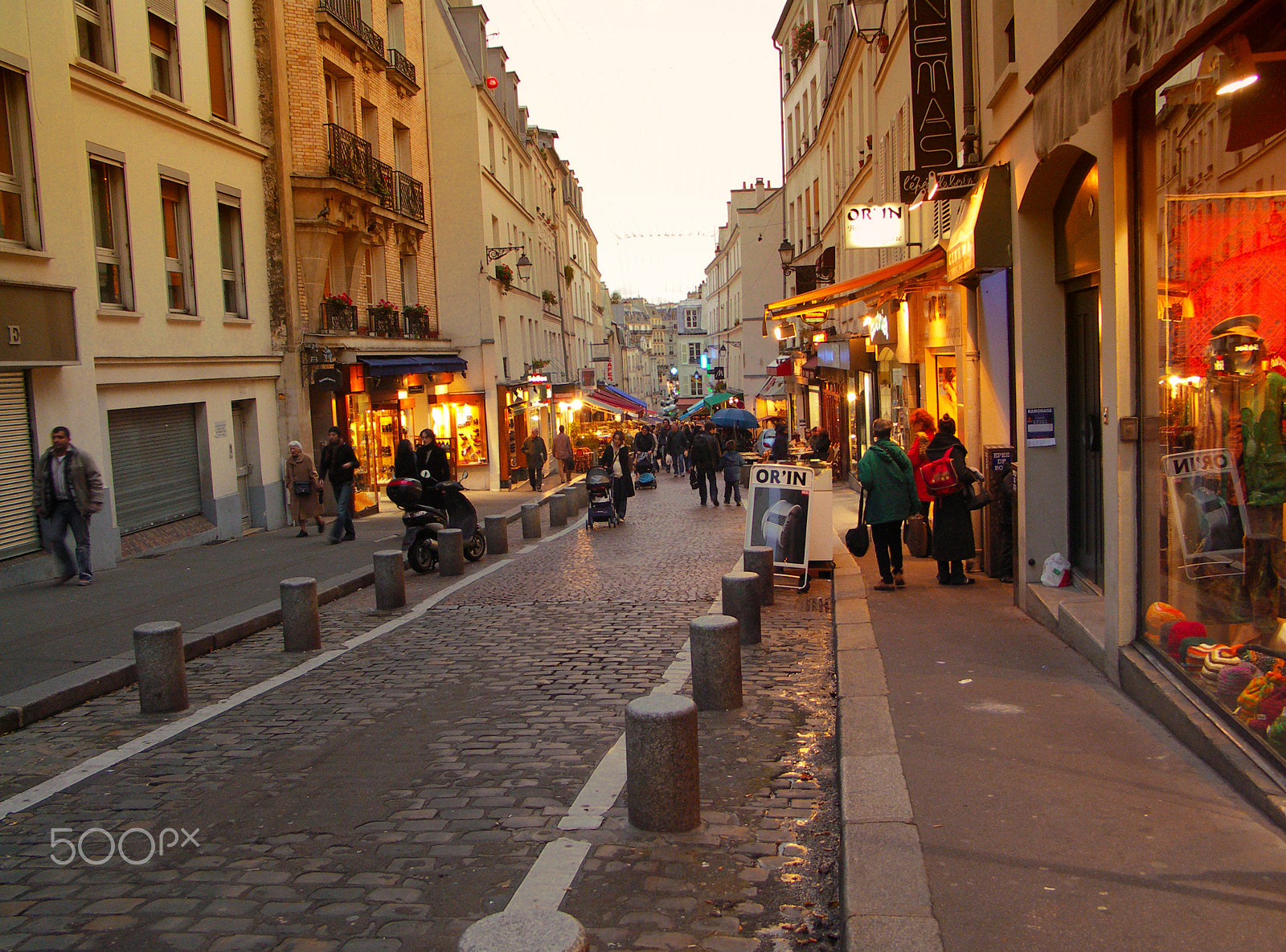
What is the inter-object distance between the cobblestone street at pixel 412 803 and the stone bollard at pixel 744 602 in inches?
8.5

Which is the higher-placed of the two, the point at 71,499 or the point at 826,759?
the point at 71,499

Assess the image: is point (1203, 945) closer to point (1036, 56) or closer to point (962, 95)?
point (1036, 56)

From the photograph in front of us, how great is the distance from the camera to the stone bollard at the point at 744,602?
8.36 m

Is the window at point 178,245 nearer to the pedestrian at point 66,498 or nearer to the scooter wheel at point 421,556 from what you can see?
the pedestrian at point 66,498

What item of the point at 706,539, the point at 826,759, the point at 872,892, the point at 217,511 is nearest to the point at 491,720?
the point at 826,759

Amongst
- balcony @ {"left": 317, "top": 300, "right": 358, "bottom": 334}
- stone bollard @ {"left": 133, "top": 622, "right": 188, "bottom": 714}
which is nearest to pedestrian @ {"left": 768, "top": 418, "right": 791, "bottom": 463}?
balcony @ {"left": 317, "top": 300, "right": 358, "bottom": 334}

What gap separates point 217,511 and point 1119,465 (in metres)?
15.0

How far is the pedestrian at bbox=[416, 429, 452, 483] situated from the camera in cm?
1419

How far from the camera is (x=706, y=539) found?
1641 centimetres

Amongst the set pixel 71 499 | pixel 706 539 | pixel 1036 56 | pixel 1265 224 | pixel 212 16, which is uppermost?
pixel 212 16

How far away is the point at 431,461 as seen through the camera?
14492 millimetres

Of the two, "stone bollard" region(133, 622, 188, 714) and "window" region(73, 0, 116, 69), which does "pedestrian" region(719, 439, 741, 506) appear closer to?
"window" region(73, 0, 116, 69)

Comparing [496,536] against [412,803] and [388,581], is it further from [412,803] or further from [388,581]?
[412,803]

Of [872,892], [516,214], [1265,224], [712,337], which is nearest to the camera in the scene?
[872,892]
